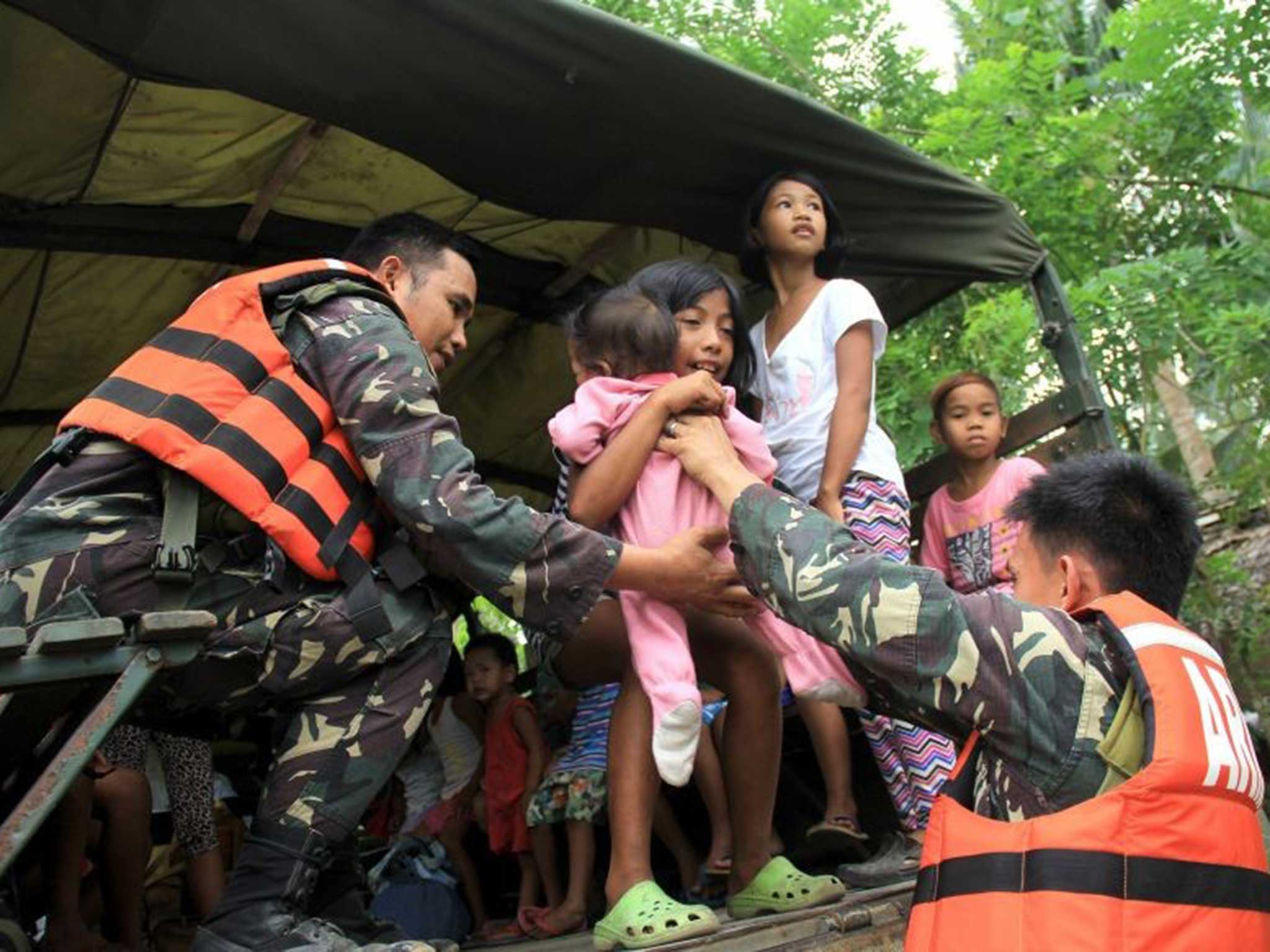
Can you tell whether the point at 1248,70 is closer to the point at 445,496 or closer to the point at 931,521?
the point at 931,521

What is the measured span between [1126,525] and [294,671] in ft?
4.80

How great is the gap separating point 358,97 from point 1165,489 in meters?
2.03

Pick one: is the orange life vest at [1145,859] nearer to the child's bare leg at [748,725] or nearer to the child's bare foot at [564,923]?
the child's bare leg at [748,725]

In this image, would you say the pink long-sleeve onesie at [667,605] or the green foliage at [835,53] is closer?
the pink long-sleeve onesie at [667,605]

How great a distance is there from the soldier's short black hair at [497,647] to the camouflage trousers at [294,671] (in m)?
2.43

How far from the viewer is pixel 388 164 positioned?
3.68 metres

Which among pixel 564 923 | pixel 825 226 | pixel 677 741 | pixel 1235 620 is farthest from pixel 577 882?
pixel 1235 620

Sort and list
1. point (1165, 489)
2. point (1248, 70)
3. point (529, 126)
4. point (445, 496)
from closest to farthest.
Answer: point (1165, 489) < point (445, 496) < point (529, 126) < point (1248, 70)

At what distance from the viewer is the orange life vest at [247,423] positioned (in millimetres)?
2107

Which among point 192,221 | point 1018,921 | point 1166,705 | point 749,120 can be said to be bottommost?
point 1018,921

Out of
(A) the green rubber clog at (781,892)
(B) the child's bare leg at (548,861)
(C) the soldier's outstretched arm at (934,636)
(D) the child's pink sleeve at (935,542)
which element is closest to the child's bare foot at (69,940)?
(B) the child's bare leg at (548,861)

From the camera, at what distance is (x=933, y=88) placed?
8852 mm

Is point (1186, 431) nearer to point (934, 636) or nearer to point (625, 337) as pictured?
point (625, 337)

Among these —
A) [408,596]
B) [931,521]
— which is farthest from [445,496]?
[931,521]
